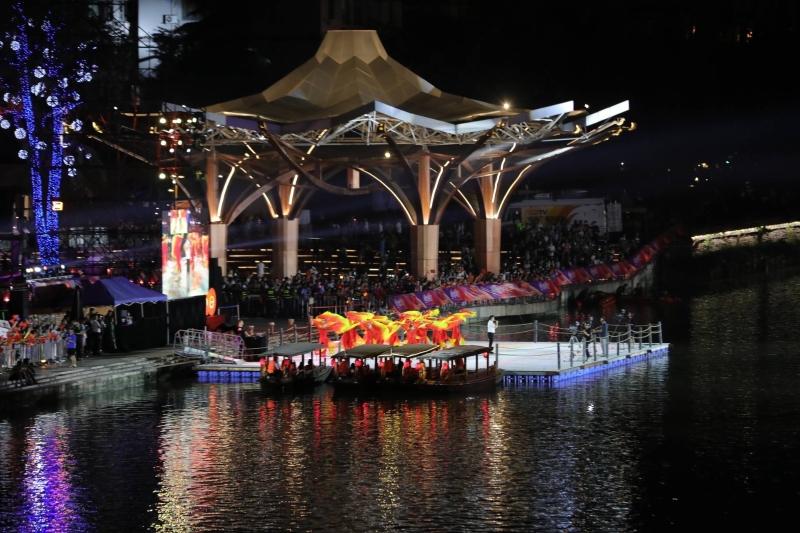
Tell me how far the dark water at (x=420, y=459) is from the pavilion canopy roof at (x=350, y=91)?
89.7 ft

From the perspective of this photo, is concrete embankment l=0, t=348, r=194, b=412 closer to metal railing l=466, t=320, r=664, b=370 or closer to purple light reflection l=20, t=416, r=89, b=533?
purple light reflection l=20, t=416, r=89, b=533

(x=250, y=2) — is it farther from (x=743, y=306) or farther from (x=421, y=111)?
(x=743, y=306)

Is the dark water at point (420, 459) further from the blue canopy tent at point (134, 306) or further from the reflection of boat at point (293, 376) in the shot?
the blue canopy tent at point (134, 306)

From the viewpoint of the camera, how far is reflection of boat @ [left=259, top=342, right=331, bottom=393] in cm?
4769

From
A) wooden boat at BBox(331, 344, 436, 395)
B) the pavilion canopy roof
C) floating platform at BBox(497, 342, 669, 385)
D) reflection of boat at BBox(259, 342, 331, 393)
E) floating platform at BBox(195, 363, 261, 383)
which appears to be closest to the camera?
wooden boat at BBox(331, 344, 436, 395)

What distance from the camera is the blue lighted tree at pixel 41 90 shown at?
2835 inches

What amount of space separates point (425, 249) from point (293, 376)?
28.2 m

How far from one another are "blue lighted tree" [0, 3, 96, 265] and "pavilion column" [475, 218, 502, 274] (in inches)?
1032

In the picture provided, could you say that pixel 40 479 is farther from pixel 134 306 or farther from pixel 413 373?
pixel 134 306

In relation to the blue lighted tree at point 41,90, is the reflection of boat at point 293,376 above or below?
below

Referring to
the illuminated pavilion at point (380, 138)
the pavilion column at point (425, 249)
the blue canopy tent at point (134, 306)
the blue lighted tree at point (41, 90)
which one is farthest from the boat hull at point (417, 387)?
the blue lighted tree at point (41, 90)

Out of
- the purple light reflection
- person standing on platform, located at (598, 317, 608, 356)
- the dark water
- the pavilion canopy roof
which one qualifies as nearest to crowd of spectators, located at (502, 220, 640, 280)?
the pavilion canopy roof

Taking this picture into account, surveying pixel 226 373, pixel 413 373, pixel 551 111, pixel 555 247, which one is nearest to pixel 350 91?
pixel 551 111

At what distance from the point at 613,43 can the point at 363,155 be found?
5368 cm
